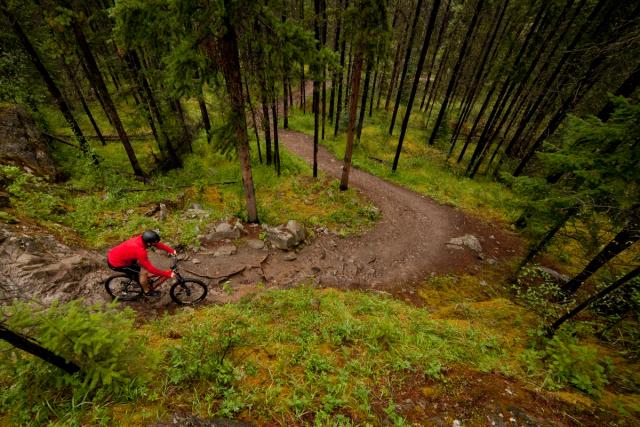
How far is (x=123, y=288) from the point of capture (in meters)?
7.33

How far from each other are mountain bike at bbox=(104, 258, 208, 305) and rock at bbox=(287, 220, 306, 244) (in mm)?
4818

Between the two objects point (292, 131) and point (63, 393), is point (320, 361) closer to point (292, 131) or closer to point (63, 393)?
point (63, 393)

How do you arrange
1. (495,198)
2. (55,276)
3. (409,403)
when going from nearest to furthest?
1. (409,403)
2. (55,276)
3. (495,198)

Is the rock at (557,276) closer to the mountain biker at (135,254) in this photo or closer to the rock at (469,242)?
the rock at (469,242)

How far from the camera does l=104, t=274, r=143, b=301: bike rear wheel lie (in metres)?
7.25

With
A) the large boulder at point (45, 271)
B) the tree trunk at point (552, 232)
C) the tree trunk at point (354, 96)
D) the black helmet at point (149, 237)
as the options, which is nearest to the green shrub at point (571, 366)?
the tree trunk at point (552, 232)

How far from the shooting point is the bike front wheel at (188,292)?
7.56m

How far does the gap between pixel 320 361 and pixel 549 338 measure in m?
5.53

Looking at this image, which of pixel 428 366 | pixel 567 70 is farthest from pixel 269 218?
pixel 567 70

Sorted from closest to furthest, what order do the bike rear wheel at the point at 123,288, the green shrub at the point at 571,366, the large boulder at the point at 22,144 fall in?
the green shrub at the point at 571,366 < the bike rear wheel at the point at 123,288 < the large boulder at the point at 22,144

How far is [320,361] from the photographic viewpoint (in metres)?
4.95

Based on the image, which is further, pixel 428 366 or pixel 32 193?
pixel 32 193

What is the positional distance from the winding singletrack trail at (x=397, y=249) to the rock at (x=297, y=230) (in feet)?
1.77

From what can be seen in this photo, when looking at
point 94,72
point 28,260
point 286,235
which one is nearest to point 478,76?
point 286,235
